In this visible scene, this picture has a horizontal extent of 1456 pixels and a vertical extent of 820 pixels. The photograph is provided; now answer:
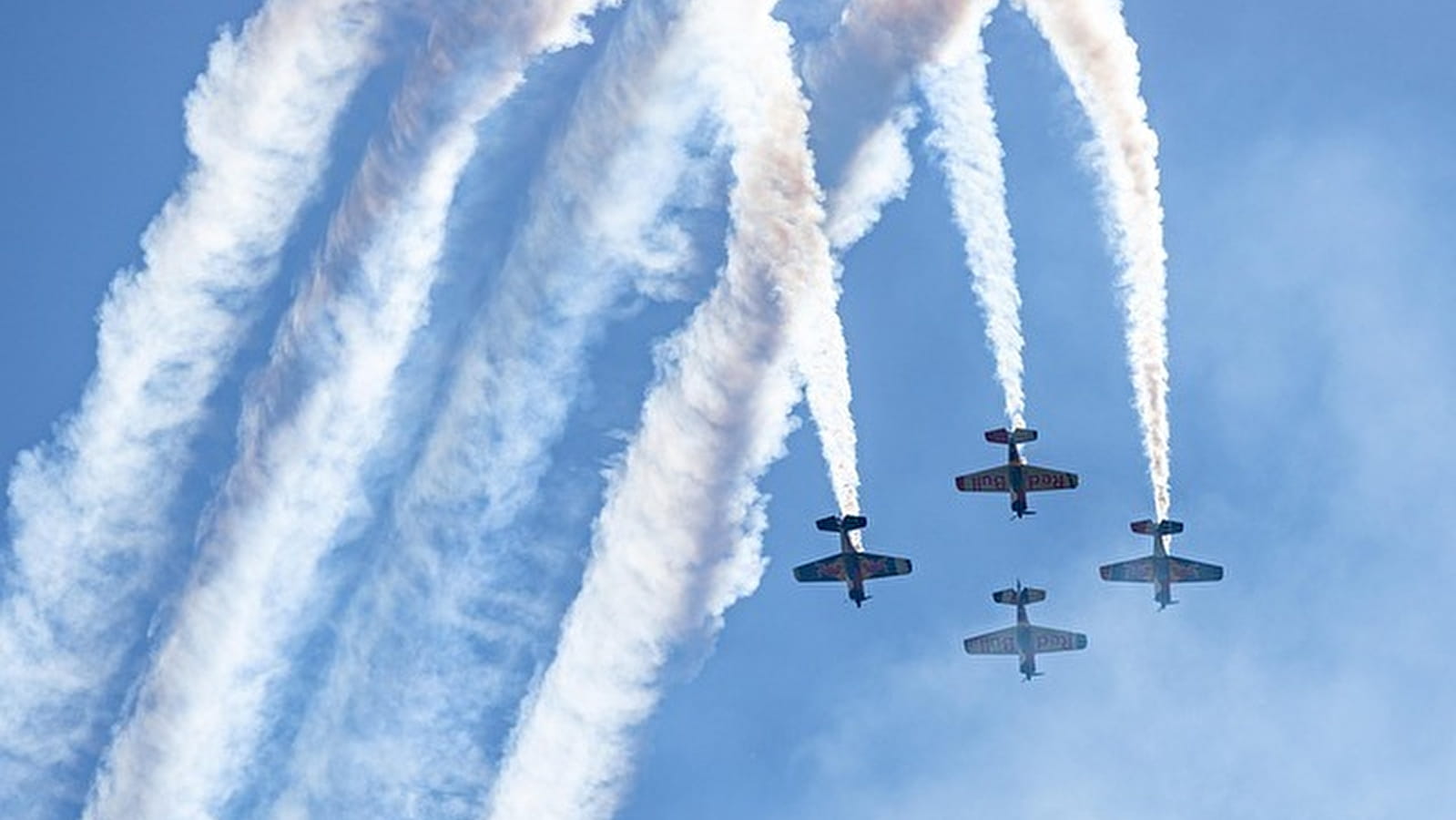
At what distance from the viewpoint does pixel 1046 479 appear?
252 feet

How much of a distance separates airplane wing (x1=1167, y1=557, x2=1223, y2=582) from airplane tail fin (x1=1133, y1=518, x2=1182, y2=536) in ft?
13.0

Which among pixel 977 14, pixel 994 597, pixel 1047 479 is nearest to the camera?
pixel 977 14

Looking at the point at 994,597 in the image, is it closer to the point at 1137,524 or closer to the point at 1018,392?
the point at 1137,524

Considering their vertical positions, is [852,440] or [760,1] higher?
[760,1]

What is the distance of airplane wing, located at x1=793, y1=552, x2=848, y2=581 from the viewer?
253 feet

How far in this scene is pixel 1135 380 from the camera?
215 ft

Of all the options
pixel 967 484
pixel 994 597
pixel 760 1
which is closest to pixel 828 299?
pixel 760 1

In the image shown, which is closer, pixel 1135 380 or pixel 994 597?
pixel 1135 380

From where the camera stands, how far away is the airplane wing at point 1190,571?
81500 mm

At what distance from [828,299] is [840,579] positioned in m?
15.3

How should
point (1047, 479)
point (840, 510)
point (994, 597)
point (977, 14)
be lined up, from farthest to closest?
1. point (994, 597)
2. point (1047, 479)
3. point (840, 510)
4. point (977, 14)

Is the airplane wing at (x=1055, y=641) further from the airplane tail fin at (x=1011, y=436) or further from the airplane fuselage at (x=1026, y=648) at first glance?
the airplane tail fin at (x=1011, y=436)

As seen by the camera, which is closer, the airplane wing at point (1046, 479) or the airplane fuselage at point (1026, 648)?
the airplane wing at point (1046, 479)

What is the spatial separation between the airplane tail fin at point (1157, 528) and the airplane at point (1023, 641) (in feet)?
17.0
